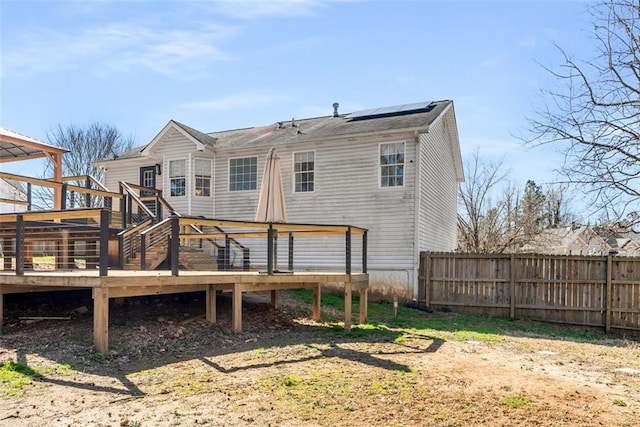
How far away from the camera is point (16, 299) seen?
29.6ft

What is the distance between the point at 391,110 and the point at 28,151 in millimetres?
10591

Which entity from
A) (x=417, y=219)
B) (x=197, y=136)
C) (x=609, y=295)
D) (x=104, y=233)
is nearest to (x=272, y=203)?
(x=104, y=233)

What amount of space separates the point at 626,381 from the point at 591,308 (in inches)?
280

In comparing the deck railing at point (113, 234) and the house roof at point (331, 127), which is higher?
the house roof at point (331, 127)

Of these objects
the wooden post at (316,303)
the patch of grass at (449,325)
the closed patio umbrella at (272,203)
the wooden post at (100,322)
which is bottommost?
the patch of grass at (449,325)

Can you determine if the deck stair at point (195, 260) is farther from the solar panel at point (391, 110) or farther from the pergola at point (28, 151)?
the solar panel at point (391, 110)

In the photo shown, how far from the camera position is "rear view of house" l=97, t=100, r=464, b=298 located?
543 inches

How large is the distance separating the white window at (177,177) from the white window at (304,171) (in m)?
4.03

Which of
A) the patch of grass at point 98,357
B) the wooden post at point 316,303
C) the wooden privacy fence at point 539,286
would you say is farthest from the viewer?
the wooden privacy fence at point 539,286

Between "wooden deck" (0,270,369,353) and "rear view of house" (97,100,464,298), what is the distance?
13.8 ft

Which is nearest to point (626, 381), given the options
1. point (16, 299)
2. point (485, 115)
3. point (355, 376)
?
point (355, 376)

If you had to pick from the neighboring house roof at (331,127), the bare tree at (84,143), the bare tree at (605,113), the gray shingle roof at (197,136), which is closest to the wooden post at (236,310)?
the bare tree at (605,113)

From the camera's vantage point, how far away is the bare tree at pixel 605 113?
25.2 feet

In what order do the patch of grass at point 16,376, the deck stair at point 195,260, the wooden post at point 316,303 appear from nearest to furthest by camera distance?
the patch of grass at point 16,376 → the wooden post at point 316,303 → the deck stair at point 195,260
